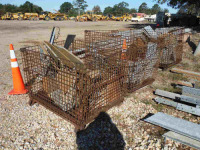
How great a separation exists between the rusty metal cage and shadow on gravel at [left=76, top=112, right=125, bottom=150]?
3460 millimetres

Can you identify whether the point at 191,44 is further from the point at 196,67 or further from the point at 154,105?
the point at 154,105

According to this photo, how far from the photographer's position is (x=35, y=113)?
3.61 m

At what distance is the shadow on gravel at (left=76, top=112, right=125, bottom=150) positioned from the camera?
2879 mm

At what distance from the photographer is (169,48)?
645cm

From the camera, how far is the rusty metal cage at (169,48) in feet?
19.8

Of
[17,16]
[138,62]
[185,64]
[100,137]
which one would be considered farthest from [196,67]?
[17,16]

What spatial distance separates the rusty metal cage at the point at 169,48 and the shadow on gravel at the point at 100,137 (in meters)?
3.46

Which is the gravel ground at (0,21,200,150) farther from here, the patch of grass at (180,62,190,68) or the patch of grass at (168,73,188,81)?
the patch of grass at (180,62,190,68)

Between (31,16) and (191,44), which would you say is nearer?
(191,44)

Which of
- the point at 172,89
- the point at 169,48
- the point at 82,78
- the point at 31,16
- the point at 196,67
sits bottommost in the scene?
the point at 172,89

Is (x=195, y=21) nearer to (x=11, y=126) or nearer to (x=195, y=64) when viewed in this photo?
(x=195, y=64)

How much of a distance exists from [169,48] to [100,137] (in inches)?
187

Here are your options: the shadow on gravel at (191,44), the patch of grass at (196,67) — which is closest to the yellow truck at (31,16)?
the shadow on gravel at (191,44)

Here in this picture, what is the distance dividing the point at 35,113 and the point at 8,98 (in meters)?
1.02
